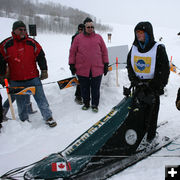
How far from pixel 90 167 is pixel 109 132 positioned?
1.70 feet

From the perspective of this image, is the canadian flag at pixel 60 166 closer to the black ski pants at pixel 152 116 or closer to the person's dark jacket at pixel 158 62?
the black ski pants at pixel 152 116

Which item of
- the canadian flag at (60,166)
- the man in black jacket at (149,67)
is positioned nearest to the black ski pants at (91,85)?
the man in black jacket at (149,67)

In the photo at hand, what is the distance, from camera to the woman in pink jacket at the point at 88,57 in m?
3.89

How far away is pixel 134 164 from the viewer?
253 centimetres

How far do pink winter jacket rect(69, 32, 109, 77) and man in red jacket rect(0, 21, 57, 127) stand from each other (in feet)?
2.67

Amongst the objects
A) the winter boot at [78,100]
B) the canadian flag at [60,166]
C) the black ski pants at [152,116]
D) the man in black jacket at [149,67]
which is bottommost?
the canadian flag at [60,166]

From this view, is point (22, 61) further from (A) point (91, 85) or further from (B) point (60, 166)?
(B) point (60, 166)

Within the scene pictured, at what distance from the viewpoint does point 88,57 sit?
395 centimetres

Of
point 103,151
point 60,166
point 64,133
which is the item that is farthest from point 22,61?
point 103,151

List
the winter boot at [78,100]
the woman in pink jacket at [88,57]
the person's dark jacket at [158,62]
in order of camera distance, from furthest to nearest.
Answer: the winter boot at [78,100]
the woman in pink jacket at [88,57]
the person's dark jacket at [158,62]

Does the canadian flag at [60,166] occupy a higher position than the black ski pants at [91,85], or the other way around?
the black ski pants at [91,85]

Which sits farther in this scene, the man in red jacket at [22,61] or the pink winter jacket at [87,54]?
the pink winter jacket at [87,54]

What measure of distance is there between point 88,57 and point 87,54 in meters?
0.07

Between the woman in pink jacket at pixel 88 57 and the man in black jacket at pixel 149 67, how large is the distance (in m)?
1.31
